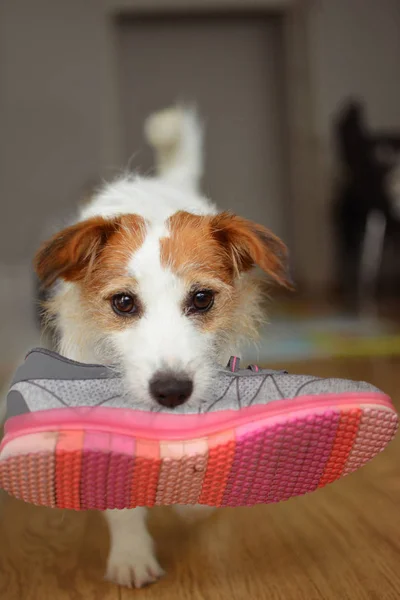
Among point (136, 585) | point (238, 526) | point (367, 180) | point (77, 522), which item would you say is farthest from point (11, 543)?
point (367, 180)

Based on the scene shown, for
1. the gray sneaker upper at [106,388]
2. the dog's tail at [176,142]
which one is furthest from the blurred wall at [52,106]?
the gray sneaker upper at [106,388]

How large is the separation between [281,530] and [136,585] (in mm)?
341

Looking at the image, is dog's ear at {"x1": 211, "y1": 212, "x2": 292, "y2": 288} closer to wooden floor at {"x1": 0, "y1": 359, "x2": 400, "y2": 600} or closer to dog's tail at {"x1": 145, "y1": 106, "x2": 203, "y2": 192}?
wooden floor at {"x1": 0, "y1": 359, "x2": 400, "y2": 600}

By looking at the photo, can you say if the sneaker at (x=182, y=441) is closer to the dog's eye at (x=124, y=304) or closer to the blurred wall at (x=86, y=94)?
the dog's eye at (x=124, y=304)

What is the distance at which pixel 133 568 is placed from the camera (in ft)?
4.07

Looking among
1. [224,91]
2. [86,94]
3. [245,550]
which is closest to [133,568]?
[245,550]

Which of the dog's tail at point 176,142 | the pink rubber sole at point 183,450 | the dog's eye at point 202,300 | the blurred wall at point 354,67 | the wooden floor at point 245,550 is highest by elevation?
the blurred wall at point 354,67

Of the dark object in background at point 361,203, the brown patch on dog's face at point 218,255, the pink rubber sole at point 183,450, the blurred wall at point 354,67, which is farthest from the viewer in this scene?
the blurred wall at point 354,67

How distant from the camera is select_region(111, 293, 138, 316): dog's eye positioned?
139 centimetres

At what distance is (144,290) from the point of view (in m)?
1.38

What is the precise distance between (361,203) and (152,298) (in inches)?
207

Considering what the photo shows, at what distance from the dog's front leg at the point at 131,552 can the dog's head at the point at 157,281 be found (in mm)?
305

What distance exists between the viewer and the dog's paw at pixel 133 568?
4.02ft

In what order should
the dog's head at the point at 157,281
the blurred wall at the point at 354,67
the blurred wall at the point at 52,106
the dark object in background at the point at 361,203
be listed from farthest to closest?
the blurred wall at the point at 354,67 < the blurred wall at the point at 52,106 < the dark object in background at the point at 361,203 < the dog's head at the point at 157,281
